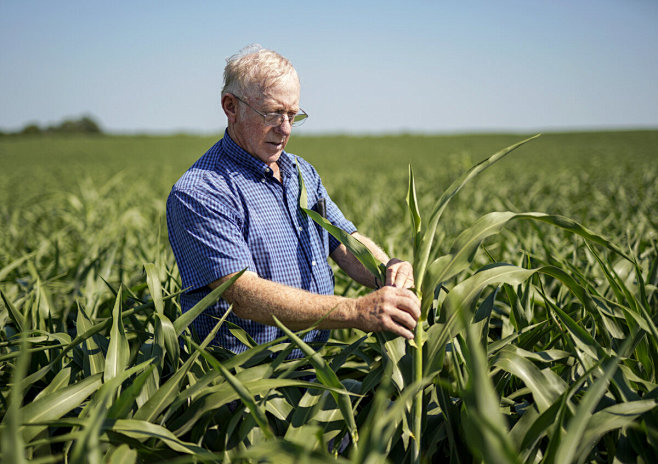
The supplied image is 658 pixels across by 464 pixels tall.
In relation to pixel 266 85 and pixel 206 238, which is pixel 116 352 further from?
pixel 266 85

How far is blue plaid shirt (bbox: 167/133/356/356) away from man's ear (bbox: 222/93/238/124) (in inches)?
2.7

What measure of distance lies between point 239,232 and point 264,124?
0.39m

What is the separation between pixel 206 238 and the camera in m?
1.40

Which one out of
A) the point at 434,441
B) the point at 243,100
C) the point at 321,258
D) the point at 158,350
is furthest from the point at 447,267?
the point at 243,100

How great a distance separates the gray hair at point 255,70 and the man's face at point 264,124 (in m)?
0.02

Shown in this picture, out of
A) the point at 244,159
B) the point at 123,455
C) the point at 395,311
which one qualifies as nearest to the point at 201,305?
the point at 123,455

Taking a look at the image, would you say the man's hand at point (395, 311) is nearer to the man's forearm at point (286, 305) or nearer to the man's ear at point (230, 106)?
the man's forearm at point (286, 305)

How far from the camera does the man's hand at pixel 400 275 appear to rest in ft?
4.03

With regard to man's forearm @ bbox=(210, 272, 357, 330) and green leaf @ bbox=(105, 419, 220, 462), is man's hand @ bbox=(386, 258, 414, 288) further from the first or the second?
green leaf @ bbox=(105, 419, 220, 462)

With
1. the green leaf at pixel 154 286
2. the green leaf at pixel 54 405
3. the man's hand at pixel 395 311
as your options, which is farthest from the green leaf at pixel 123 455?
the man's hand at pixel 395 311

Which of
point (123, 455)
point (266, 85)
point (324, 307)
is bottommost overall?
point (123, 455)

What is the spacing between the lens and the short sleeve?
4.49ft

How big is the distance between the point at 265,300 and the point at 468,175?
2.07ft

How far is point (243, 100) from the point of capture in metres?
1.57
